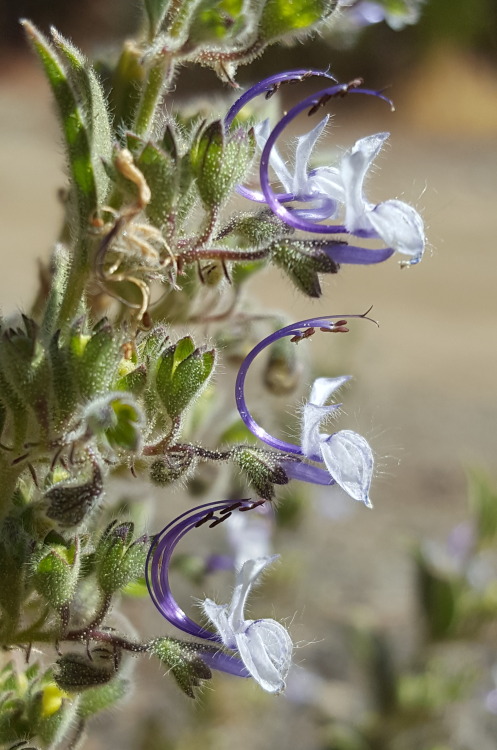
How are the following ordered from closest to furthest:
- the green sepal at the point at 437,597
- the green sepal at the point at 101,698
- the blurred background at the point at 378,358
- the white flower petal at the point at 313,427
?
the white flower petal at the point at 313,427 < the green sepal at the point at 101,698 < the green sepal at the point at 437,597 < the blurred background at the point at 378,358

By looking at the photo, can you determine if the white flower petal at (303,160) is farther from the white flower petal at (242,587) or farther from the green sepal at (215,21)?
the white flower petal at (242,587)

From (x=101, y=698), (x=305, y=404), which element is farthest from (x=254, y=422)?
(x=101, y=698)

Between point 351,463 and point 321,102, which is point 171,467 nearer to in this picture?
point 351,463

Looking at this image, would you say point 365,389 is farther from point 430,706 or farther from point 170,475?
point 170,475

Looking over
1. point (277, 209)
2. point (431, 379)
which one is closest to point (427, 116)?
point (431, 379)

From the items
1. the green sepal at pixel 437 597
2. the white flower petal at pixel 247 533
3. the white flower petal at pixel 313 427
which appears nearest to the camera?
the white flower petal at pixel 313 427

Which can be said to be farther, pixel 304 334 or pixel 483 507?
pixel 483 507

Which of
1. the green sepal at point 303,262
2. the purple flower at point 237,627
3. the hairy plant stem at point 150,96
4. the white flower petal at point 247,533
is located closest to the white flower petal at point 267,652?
the purple flower at point 237,627
